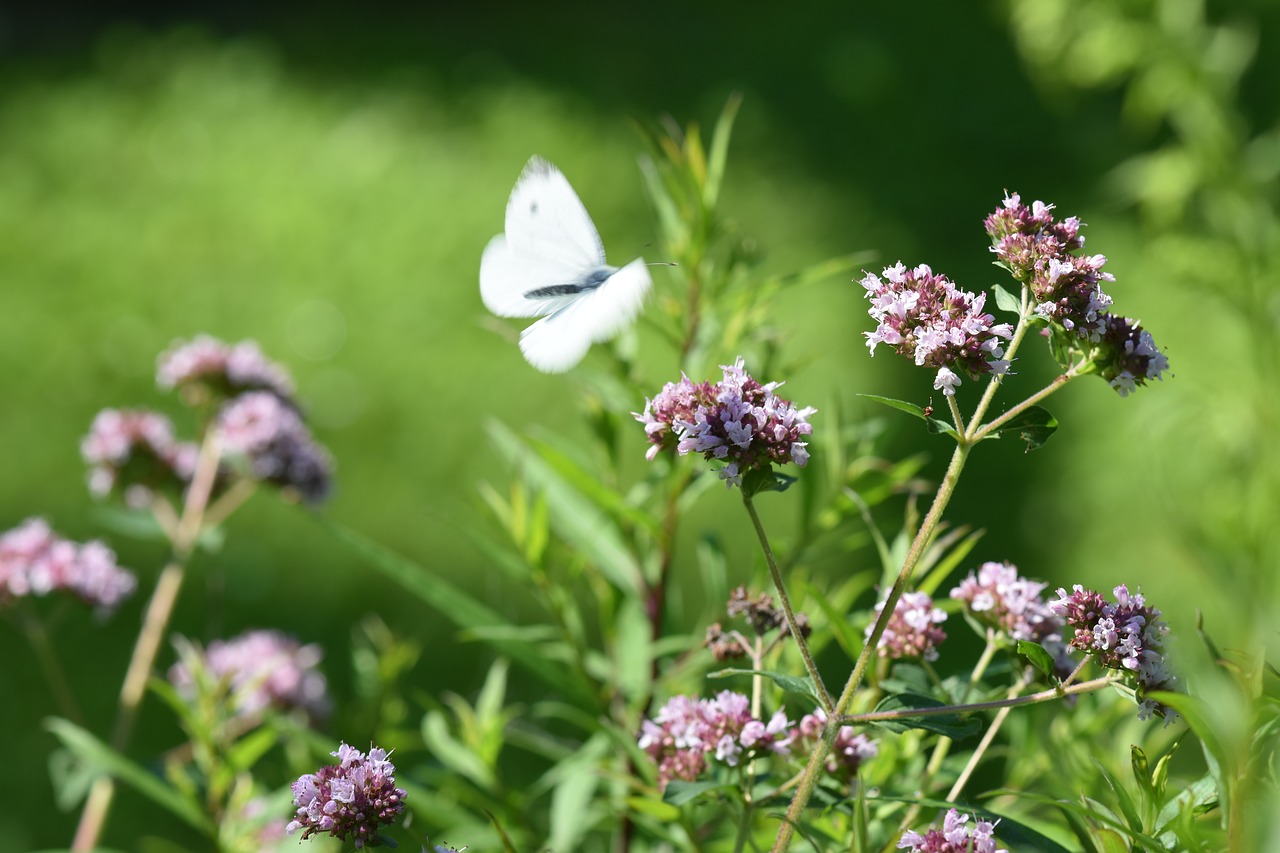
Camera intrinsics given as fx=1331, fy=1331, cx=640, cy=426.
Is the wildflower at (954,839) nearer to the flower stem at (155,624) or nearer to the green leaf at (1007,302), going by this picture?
the green leaf at (1007,302)

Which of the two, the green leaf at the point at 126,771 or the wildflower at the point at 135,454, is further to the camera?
the wildflower at the point at 135,454

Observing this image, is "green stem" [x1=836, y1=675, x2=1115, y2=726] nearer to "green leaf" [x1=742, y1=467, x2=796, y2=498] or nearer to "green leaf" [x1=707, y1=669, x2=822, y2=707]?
"green leaf" [x1=707, y1=669, x2=822, y2=707]

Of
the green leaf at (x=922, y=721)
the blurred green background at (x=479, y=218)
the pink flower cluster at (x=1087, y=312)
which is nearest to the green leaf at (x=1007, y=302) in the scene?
the pink flower cluster at (x=1087, y=312)

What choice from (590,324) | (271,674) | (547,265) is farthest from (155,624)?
(590,324)

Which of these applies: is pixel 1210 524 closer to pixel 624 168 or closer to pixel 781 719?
pixel 781 719

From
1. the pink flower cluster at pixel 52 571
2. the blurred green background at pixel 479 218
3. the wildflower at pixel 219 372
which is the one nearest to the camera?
the pink flower cluster at pixel 52 571

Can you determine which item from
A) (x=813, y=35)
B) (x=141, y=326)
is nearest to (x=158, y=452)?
(x=141, y=326)
